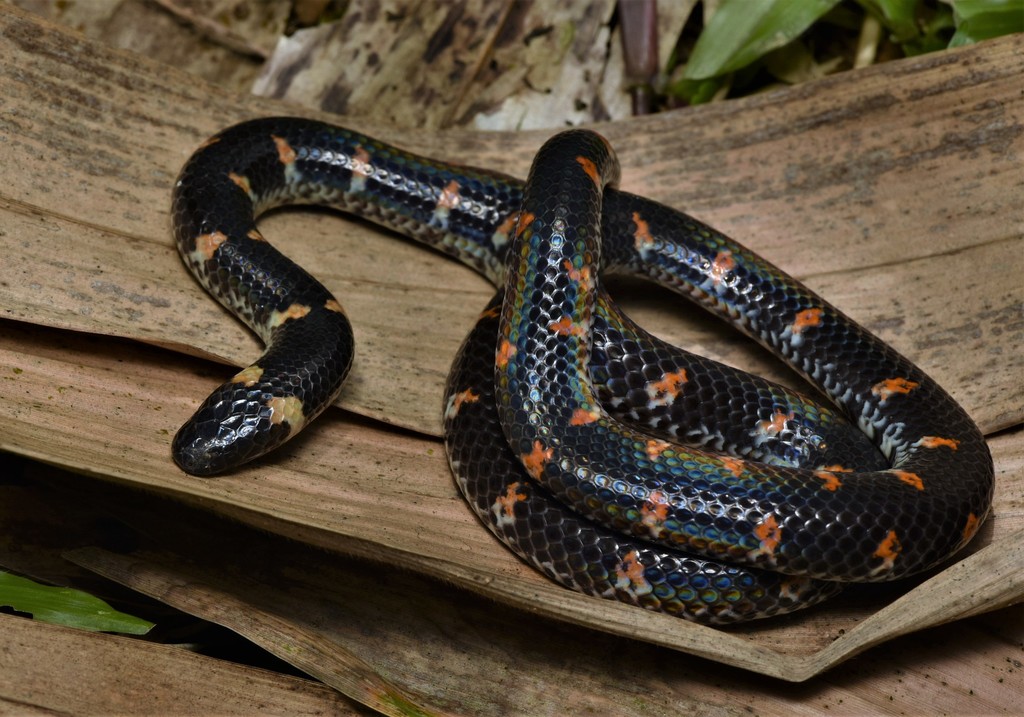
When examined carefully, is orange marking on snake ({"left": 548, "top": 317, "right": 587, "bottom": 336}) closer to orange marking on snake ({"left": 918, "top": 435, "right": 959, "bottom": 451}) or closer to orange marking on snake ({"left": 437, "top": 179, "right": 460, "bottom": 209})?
orange marking on snake ({"left": 437, "top": 179, "right": 460, "bottom": 209})

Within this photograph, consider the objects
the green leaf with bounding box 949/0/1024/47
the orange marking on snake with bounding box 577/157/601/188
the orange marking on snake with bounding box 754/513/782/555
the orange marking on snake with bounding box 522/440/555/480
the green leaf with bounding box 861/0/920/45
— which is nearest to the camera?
the orange marking on snake with bounding box 754/513/782/555

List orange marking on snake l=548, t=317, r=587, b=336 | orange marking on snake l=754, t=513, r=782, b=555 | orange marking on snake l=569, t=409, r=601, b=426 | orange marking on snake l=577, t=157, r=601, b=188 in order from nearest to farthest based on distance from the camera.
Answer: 1. orange marking on snake l=754, t=513, r=782, b=555
2. orange marking on snake l=569, t=409, r=601, b=426
3. orange marking on snake l=548, t=317, r=587, b=336
4. orange marking on snake l=577, t=157, r=601, b=188

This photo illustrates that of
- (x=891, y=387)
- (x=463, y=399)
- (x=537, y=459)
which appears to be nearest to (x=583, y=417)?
(x=537, y=459)

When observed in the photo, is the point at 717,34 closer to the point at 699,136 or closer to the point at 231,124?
the point at 699,136

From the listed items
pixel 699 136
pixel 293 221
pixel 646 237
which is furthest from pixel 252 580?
pixel 699 136

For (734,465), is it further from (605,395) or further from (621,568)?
(605,395)

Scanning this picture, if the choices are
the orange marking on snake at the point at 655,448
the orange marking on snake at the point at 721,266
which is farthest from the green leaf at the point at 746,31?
the orange marking on snake at the point at 655,448

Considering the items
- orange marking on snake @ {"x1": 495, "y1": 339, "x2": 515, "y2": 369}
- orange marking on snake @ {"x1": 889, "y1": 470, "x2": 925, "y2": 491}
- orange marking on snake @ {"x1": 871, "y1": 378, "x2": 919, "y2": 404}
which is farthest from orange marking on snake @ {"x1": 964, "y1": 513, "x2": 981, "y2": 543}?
orange marking on snake @ {"x1": 495, "y1": 339, "x2": 515, "y2": 369}
